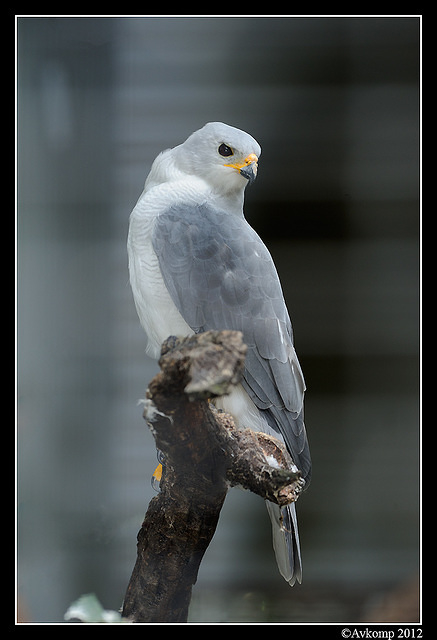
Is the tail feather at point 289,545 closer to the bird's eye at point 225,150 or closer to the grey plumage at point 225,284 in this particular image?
the grey plumage at point 225,284

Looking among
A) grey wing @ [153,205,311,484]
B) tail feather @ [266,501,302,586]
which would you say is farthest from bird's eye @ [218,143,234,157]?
tail feather @ [266,501,302,586]

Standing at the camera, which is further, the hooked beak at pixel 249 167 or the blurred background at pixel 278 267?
the blurred background at pixel 278 267

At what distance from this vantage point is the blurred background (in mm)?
1697

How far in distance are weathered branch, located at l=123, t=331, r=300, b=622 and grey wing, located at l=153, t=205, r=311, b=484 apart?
17cm

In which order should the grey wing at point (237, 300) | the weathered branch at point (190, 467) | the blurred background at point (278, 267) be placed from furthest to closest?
the blurred background at point (278, 267), the grey wing at point (237, 300), the weathered branch at point (190, 467)

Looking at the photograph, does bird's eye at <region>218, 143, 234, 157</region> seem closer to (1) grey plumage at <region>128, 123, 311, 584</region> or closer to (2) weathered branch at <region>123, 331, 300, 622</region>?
(1) grey plumage at <region>128, 123, 311, 584</region>

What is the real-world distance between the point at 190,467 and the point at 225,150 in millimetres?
798

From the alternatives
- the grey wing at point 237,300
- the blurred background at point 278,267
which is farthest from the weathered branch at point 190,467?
the blurred background at point 278,267

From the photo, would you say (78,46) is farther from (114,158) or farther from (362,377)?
(362,377)

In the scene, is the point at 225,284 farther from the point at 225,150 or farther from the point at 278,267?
the point at 278,267

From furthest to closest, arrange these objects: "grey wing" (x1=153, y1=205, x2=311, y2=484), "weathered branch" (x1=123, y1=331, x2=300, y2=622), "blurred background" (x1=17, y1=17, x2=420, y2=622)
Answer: "blurred background" (x1=17, y1=17, x2=420, y2=622) < "grey wing" (x1=153, y1=205, x2=311, y2=484) < "weathered branch" (x1=123, y1=331, x2=300, y2=622)

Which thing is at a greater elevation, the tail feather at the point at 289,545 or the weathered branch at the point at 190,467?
the weathered branch at the point at 190,467

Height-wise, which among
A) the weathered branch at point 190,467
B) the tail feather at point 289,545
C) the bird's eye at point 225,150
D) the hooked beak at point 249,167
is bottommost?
the tail feather at point 289,545

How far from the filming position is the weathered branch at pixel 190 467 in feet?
2.72
